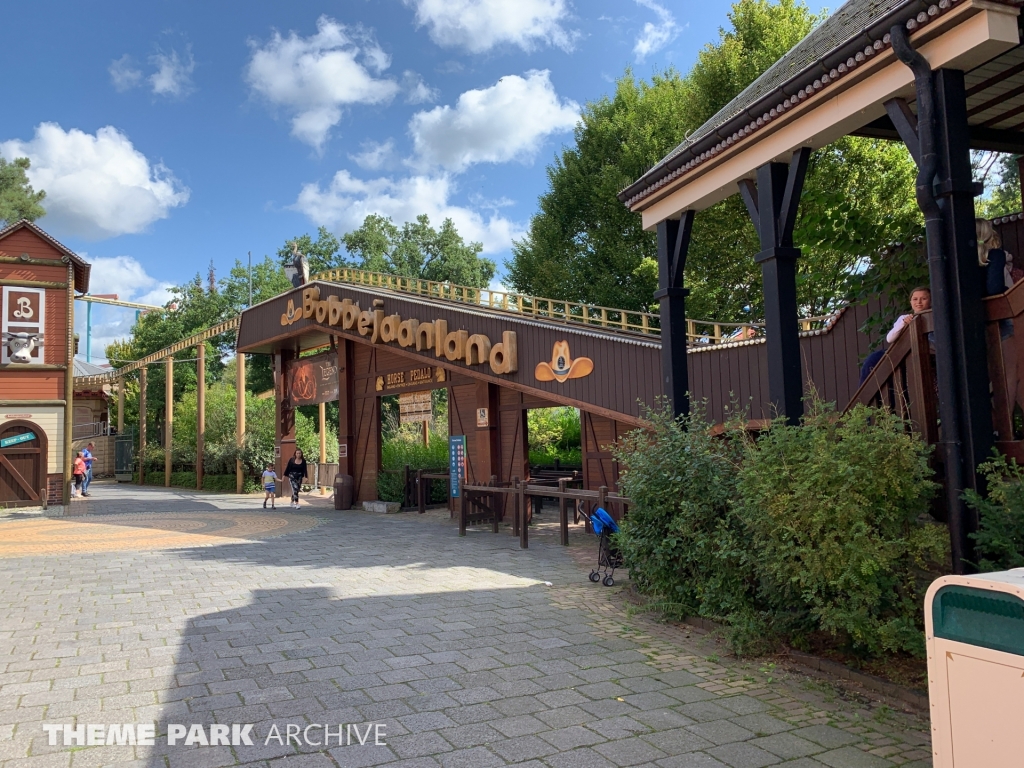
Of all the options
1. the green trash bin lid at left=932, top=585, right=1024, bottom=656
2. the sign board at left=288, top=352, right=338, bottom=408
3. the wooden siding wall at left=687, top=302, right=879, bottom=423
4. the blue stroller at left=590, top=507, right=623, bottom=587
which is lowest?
the blue stroller at left=590, top=507, right=623, bottom=587

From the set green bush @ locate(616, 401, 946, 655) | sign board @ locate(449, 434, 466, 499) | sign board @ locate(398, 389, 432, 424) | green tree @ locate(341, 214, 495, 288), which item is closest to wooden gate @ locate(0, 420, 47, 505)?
sign board @ locate(398, 389, 432, 424)

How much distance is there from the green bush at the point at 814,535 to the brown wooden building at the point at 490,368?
0.75 meters

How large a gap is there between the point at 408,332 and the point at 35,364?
35.5 ft

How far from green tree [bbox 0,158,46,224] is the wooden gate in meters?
22.0

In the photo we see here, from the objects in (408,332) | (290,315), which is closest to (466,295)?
(408,332)

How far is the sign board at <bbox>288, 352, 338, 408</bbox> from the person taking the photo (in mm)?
21688

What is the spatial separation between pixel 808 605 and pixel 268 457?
25.3 m

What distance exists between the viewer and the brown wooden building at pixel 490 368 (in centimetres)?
920

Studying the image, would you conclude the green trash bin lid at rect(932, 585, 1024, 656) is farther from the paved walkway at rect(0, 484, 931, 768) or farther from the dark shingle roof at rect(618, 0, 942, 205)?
the dark shingle roof at rect(618, 0, 942, 205)

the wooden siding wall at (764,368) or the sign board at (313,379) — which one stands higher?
the sign board at (313,379)

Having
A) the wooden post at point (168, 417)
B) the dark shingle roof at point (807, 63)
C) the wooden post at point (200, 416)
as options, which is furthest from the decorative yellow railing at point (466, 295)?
the wooden post at point (168, 417)

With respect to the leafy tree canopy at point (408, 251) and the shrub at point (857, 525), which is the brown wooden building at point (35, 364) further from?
the leafy tree canopy at point (408, 251)

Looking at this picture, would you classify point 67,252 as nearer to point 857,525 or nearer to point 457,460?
point 457,460

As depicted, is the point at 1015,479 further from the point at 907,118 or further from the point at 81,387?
the point at 81,387
